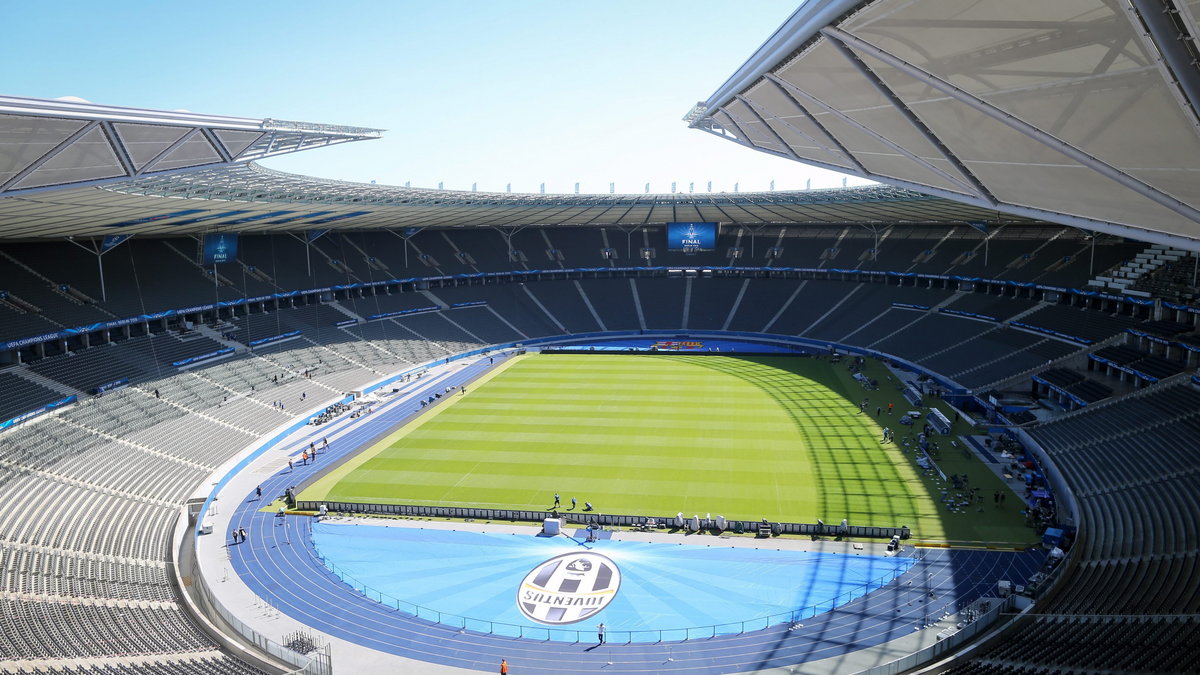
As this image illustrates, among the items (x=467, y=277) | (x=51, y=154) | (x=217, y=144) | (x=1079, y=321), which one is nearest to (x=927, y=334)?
(x=1079, y=321)

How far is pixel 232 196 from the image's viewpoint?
30266 millimetres

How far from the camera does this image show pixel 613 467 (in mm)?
29250

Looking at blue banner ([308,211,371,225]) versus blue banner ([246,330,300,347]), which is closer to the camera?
blue banner ([308,211,371,225])

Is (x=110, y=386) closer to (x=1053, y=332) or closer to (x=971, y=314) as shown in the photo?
(x=1053, y=332)

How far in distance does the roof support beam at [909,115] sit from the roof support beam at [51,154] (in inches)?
519

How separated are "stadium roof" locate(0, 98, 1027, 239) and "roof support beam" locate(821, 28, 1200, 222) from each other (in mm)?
12853

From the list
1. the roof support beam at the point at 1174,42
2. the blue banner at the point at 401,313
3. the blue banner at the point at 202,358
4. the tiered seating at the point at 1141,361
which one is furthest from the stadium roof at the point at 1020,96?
the blue banner at the point at 401,313

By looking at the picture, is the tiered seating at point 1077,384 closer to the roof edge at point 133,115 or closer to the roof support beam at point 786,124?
the roof support beam at point 786,124

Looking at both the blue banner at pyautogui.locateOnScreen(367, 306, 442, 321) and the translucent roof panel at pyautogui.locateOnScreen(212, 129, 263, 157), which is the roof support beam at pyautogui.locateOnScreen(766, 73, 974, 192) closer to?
the translucent roof panel at pyautogui.locateOnScreen(212, 129, 263, 157)

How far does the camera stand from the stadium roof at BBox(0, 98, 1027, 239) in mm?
14992

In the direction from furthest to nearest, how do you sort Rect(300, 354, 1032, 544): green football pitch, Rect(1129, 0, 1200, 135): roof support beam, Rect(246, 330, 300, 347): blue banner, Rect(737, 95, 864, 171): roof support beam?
Rect(246, 330, 300, 347): blue banner
Rect(300, 354, 1032, 544): green football pitch
Rect(737, 95, 864, 171): roof support beam
Rect(1129, 0, 1200, 135): roof support beam

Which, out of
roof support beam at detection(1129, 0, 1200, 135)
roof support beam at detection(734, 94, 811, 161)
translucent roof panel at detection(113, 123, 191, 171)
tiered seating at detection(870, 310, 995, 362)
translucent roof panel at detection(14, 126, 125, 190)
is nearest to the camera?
roof support beam at detection(1129, 0, 1200, 135)

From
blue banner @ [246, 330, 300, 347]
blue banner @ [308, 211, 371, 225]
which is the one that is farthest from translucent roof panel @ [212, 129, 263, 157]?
blue banner @ [246, 330, 300, 347]

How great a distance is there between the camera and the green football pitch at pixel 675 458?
2503 cm
